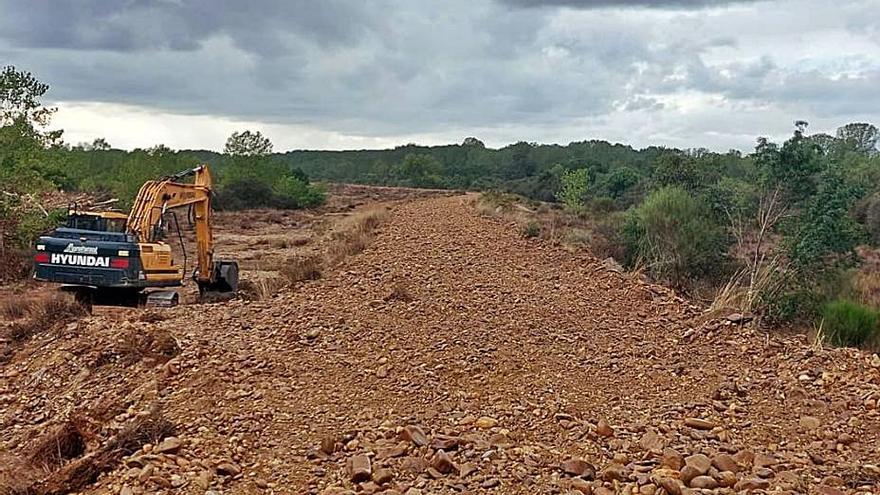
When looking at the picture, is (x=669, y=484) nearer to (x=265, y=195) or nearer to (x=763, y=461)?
(x=763, y=461)

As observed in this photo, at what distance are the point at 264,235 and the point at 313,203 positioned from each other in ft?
57.9

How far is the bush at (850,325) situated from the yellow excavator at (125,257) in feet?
32.3

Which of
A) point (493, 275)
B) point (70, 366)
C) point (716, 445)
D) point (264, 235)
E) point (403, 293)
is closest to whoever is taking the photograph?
point (716, 445)

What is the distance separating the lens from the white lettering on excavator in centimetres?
1298

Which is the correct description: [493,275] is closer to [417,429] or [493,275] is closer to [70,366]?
[70,366]

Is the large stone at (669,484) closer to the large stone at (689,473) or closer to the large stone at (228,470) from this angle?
the large stone at (689,473)

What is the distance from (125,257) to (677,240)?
38.9 feet

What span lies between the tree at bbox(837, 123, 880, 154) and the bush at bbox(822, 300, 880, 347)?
44598mm

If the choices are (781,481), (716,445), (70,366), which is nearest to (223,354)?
(70,366)

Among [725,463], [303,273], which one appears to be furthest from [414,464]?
[303,273]

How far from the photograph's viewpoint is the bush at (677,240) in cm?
1806

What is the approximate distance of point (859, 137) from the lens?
183 ft

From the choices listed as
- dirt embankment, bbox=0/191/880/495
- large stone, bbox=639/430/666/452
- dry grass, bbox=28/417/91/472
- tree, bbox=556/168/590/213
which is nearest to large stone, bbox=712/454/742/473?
dirt embankment, bbox=0/191/880/495

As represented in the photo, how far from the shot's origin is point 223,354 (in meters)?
9.12
